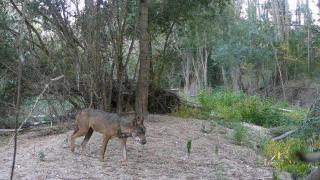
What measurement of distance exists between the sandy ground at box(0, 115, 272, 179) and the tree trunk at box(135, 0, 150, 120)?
1.37m

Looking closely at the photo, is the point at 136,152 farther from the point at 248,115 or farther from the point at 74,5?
the point at 248,115

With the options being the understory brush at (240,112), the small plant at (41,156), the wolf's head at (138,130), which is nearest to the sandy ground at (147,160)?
the small plant at (41,156)

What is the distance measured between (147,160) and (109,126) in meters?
0.97

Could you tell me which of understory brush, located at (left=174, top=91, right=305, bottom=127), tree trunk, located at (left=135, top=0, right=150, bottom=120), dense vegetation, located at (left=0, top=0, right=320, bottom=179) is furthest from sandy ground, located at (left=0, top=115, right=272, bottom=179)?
understory brush, located at (left=174, top=91, right=305, bottom=127)

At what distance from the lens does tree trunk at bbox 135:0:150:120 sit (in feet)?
40.8

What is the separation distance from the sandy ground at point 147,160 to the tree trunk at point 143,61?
1.37 meters

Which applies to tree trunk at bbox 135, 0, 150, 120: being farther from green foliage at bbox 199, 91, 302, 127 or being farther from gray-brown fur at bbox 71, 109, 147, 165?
gray-brown fur at bbox 71, 109, 147, 165

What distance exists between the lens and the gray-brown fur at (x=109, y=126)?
8117 millimetres

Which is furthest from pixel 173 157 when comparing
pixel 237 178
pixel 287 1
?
pixel 287 1

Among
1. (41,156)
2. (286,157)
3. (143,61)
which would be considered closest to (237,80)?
(143,61)

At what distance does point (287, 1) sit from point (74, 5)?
3356 centimetres

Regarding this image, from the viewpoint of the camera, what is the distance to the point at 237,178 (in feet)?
27.3

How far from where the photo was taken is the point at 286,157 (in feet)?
32.5

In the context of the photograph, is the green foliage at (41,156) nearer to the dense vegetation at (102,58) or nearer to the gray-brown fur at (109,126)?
the gray-brown fur at (109,126)
